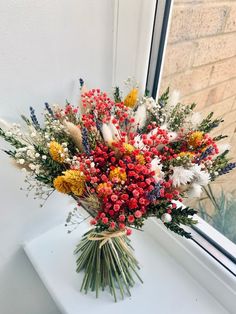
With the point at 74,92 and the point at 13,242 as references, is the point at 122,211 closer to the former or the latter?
the point at 74,92

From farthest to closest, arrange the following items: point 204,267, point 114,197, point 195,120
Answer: point 204,267 < point 195,120 < point 114,197

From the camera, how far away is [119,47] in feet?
2.68

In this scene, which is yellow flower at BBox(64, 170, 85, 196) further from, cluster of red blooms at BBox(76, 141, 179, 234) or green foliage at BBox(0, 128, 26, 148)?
green foliage at BBox(0, 128, 26, 148)

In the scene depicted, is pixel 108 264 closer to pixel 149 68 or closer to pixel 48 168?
pixel 48 168

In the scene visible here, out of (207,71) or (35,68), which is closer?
(35,68)

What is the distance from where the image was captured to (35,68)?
707 millimetres

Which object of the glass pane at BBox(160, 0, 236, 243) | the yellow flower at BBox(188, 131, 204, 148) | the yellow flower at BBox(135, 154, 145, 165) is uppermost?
the glass pane at BBox(160, 0, 236, 243)

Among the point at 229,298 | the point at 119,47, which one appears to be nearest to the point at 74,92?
the point at 119,47

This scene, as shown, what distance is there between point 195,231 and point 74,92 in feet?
1.79

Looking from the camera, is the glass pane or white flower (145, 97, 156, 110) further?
the glass pane

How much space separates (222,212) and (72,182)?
1.87 feet

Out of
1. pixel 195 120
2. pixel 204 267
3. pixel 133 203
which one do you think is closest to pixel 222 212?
pixel 204 267

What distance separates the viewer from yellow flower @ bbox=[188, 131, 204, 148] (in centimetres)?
58

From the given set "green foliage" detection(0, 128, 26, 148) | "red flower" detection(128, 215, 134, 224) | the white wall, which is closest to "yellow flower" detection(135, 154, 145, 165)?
"red flower" detection(128, 215, 134, 224)
